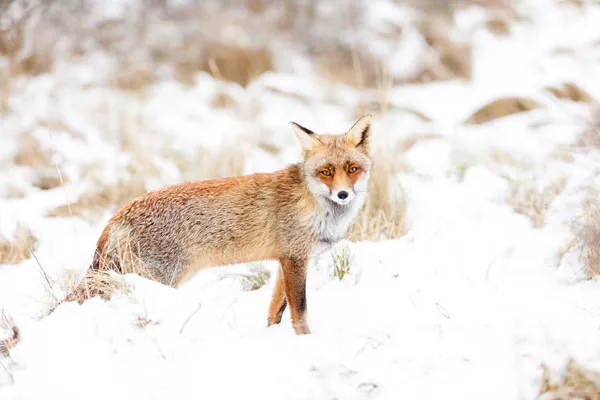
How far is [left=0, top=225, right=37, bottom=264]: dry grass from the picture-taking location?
14.9 ft

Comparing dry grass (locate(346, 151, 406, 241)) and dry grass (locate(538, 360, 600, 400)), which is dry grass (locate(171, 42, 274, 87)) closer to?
dry grass (locate(346, 151, 406, 241))

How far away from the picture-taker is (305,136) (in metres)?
3.53

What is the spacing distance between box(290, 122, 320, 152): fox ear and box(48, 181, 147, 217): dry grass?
2.79 metres

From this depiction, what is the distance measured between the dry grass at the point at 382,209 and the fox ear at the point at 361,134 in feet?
2.80

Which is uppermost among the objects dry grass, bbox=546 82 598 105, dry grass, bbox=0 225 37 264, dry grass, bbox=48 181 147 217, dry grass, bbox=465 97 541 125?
dry grass, bbox=546 82 598 105

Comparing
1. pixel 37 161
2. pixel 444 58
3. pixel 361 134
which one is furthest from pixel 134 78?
pixel 361 134

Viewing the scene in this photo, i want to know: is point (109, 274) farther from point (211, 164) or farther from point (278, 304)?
point (211, 164)

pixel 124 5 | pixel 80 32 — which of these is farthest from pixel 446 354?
pixel 124 5

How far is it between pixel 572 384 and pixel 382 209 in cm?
274

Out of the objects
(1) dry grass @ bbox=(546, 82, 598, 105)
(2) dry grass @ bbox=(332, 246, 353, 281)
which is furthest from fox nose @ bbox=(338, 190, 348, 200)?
(1) dry grass @ bbox=(546, 82, 598, 105)

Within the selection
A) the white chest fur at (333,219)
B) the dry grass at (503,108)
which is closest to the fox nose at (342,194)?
the white chest fur at (333,219)

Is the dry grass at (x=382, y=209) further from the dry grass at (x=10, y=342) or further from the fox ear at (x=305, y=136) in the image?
the dry grass at (x=10, y=342)

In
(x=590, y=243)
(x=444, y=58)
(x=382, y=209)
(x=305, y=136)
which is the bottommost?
(x=382, y=209)

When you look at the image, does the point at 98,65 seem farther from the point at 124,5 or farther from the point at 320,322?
the point at 320,322
